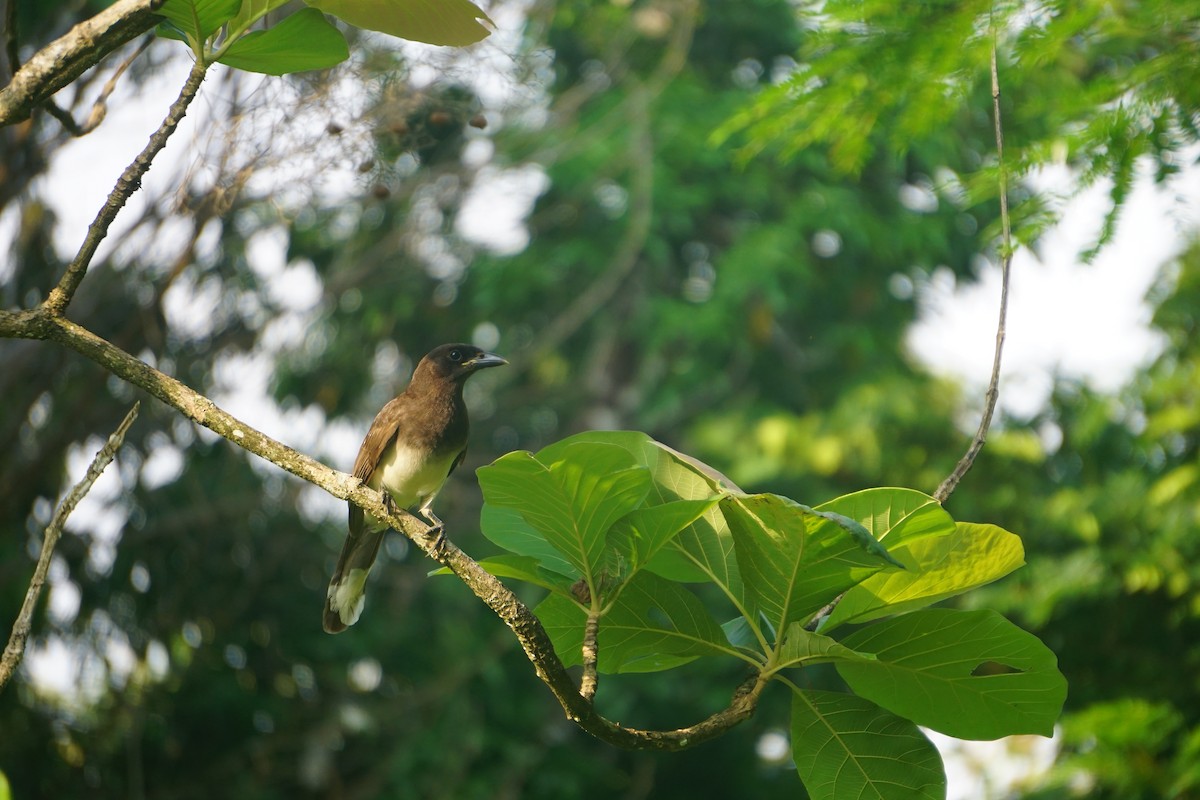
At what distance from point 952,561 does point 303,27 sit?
1236mm

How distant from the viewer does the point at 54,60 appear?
1.60 m

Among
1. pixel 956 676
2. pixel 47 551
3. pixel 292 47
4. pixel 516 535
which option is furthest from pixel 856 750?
pixel 292 47

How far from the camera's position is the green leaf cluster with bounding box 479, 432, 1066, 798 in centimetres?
156

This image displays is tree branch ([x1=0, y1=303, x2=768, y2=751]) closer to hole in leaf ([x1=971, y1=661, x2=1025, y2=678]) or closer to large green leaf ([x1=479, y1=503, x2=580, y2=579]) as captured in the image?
large green leaf ([x1=479, y1=503, x2=580, y2=579])

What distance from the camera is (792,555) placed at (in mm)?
1571

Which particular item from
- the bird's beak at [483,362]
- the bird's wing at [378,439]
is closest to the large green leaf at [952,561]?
the bird's beak at [483,362]

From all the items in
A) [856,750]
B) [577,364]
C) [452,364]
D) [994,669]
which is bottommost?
[856,750]

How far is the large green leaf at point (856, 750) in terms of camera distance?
1.73 meters

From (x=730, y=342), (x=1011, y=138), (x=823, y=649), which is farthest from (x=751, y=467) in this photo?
(x=823, y=649)

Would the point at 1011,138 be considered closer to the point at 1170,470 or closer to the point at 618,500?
the point at 618,500

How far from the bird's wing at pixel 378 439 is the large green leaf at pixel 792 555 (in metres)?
2.23

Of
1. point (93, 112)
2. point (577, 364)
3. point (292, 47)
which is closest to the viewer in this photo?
point (292, 47)

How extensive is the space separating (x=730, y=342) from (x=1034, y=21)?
8784 millimetres

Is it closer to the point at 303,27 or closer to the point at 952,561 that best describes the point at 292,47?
the point at 303,27
